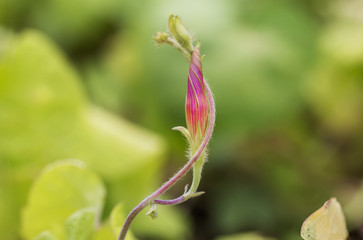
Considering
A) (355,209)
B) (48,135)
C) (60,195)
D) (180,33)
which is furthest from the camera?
(355,209)

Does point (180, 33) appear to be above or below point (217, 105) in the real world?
above

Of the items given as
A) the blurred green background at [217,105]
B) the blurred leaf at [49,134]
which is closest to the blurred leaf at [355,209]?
the blurred green background at [217,105]

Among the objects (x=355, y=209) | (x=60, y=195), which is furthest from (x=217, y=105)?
(x=60, y=195)

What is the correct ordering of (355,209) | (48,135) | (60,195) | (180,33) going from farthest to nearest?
1. (355,209)
2. (48,135)
3. (60,195)
4. (180,33)

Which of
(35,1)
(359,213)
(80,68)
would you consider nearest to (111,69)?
(80,68)

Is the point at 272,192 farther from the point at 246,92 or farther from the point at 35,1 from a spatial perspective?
the point at 35,1

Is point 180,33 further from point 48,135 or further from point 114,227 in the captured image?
point 48,135

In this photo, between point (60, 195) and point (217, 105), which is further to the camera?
point (217, 105)

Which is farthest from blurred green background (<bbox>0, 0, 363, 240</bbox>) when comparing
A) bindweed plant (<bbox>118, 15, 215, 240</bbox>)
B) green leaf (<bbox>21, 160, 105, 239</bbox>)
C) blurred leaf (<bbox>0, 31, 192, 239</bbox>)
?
bindweed plant (<bbox>118, 15, 215, 240</bbox>)

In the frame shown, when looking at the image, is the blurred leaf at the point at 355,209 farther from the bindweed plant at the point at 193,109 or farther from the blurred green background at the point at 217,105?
the bindweed plant at the point at 193,109

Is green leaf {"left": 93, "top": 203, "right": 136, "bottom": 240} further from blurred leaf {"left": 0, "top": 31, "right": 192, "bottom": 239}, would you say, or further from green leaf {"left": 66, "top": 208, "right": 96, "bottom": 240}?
blurred leaf {"left": 0, "top": 31, "right": 192, "bottom": 239}
